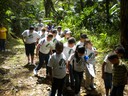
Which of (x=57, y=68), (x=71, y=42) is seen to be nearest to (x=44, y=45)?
(x=71, y=42)

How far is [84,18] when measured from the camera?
2252 centimetres

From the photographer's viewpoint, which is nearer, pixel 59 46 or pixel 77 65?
pixel 59 46

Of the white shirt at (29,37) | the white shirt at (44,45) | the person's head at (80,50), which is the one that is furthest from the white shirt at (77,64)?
the white shirt at (29,37)

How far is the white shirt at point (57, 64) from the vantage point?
668 centimetres

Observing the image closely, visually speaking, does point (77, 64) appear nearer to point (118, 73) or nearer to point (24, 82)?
point (118, 73)

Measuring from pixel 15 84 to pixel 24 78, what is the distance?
69 centimetres

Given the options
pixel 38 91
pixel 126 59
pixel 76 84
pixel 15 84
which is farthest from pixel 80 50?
pixel 126 59

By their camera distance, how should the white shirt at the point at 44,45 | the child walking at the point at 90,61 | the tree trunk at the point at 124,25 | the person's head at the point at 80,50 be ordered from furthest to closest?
the tree trunk at the point at 124,25, the white shirt at the point at 44,45, the child walking at the point at 90,61, the person's head at the point at 80,50

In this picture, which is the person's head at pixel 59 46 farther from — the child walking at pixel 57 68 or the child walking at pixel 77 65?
the child walking at pixel 77 65

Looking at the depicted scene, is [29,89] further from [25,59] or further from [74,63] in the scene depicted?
[25,59]

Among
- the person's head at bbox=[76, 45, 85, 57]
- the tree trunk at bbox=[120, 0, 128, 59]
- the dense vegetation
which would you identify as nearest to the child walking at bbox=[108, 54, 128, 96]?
the person's head at bbox=[76, 45, 85, 57]

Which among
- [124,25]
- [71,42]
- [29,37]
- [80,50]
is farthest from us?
[124,25]

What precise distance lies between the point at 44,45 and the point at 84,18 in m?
13.3

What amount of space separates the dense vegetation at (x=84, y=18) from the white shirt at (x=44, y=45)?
5.90 m
